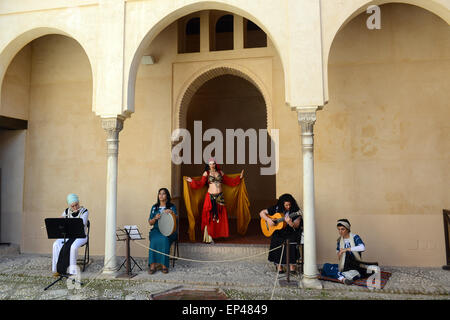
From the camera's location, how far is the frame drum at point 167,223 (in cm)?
570

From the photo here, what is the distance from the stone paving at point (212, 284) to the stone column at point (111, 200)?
25cm

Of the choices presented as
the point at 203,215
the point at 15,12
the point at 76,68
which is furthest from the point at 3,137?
the point at 203,215

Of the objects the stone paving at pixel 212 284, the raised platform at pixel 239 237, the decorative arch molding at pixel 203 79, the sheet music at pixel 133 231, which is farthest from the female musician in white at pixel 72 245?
the decorative arch molding at pixel 203 79

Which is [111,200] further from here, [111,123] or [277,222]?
[277,222]

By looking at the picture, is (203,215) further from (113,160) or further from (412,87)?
(412,87)

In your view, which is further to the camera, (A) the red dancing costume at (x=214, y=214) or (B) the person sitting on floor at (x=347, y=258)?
(A) the red dancing costume at (x=214, y=214)

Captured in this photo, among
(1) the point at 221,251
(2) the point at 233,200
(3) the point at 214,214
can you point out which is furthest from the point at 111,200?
(2) the point at 233,200

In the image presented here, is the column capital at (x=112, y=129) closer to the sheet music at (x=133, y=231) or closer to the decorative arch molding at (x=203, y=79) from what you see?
the sheet music at (x=133, y=231)

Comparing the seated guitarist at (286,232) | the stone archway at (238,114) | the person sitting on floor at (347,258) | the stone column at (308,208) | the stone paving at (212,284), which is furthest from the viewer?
the stone archway at (238,114)

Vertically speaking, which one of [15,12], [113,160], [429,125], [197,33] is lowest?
[113,160]

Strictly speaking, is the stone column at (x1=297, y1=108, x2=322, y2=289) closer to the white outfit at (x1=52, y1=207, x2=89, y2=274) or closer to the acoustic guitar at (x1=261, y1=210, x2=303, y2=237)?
the acoustic guitar at (x1=261, y1=210, x2=303, y2=237)

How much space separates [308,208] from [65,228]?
3821 millimetres
